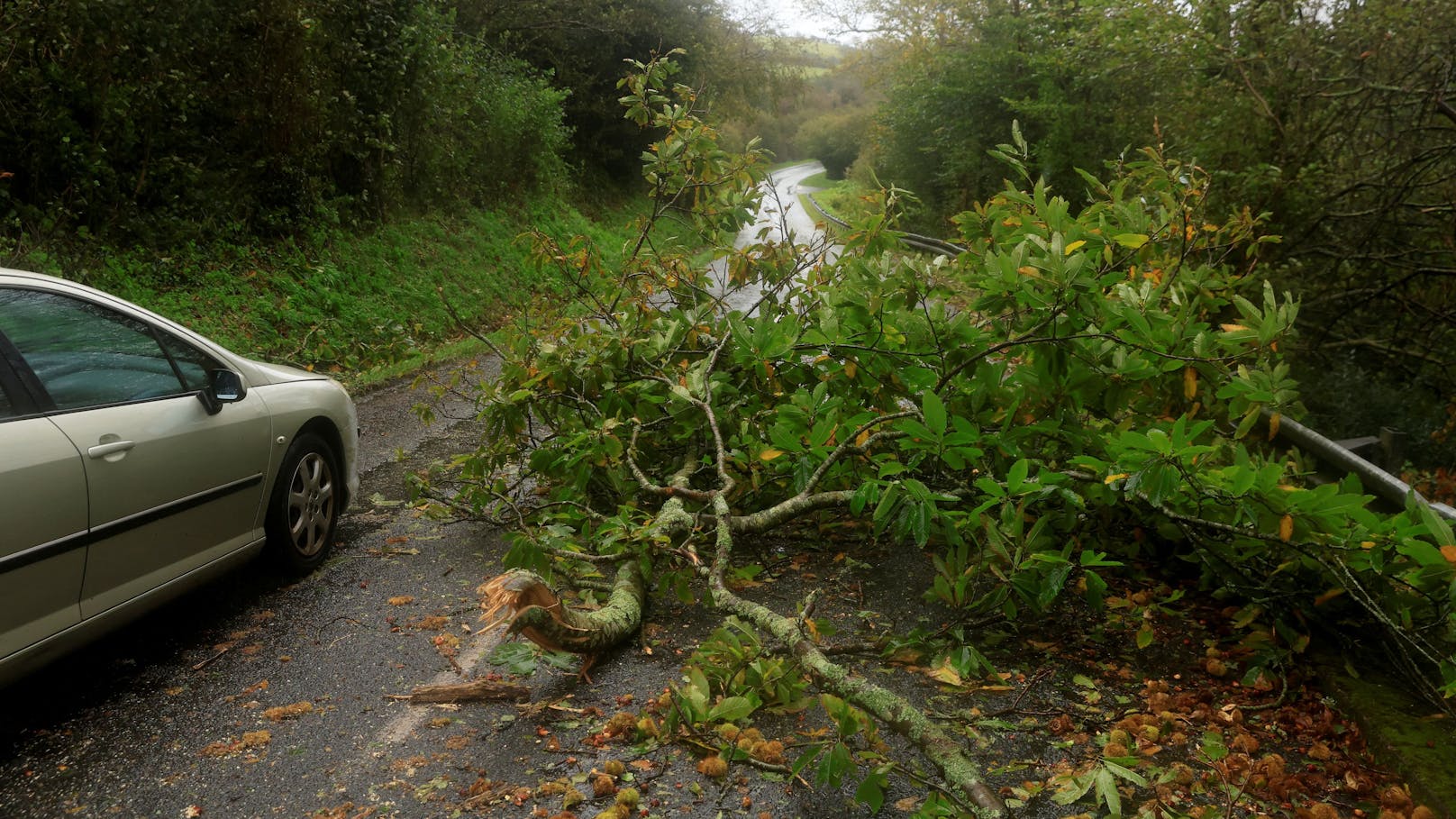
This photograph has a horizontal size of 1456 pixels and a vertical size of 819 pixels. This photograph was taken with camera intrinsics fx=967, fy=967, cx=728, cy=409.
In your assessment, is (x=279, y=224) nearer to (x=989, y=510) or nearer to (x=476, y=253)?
(x=476, y=253)

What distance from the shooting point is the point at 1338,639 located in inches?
165

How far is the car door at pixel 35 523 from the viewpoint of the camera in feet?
10.7

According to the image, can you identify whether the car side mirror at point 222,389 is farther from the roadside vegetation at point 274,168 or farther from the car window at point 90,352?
the roadside vegetation at point 274,168

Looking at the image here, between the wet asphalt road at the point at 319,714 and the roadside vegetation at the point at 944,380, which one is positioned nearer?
the wet asphalt road at the point at 319,714

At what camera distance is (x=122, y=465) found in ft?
12.4

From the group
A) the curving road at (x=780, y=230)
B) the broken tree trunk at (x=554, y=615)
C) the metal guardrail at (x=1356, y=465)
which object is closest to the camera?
the broken tree trunk at (x=554, y=615)

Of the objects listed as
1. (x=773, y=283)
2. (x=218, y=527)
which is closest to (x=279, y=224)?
(x=773, y=283)

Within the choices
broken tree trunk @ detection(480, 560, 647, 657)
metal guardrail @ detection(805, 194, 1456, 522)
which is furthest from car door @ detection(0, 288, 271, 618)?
metal guardrail @ detection(805, 194, 1456, 522)

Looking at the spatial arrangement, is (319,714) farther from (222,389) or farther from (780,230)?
(780,230)

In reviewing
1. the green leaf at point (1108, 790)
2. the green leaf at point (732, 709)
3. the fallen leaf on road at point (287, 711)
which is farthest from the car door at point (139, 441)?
the green leaf at point (1108, 790)

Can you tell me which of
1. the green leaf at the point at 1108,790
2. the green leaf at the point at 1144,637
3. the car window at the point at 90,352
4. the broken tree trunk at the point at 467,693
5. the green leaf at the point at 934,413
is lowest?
the broken tree trunk at the point at 467,693

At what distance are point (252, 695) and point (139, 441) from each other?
112 centimetres

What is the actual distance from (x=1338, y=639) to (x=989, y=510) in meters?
1.55

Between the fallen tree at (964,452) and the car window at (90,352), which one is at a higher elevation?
the car window at (90,352)
